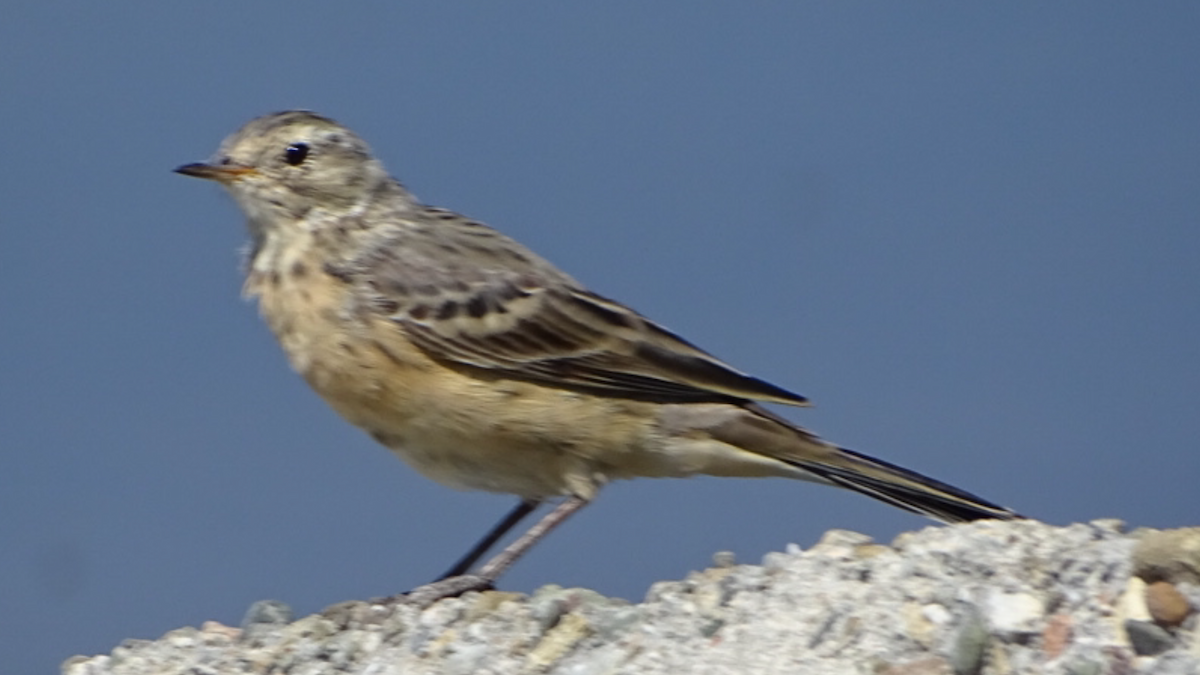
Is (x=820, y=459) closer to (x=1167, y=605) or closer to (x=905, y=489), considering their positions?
(x=905, y=489)

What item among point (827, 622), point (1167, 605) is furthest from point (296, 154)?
point (1167, 605)

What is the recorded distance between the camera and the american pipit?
401 inches

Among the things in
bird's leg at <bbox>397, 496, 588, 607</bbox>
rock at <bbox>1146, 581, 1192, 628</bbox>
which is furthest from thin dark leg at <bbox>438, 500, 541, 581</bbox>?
rock at <bbox>1146, 581, 1192, 628</bbox>

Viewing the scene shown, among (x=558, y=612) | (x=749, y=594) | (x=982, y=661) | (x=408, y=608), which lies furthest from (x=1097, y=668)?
(x=408, y=608)

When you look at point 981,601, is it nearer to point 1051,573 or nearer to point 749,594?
point 1051,573

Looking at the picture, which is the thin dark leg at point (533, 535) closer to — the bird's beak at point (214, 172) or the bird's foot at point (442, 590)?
the bird's foot at point (442, 590)

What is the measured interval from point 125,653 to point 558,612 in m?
2.37

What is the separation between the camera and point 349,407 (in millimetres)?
10203

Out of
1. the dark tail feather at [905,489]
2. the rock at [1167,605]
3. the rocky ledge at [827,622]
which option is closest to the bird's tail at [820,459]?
the dark tail feather at [905,489]

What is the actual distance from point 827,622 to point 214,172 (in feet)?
16.8

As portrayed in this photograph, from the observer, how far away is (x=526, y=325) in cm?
1093

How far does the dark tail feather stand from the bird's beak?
373 cm

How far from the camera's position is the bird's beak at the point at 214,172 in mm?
11258

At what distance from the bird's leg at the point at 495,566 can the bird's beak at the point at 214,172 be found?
2603 mm
